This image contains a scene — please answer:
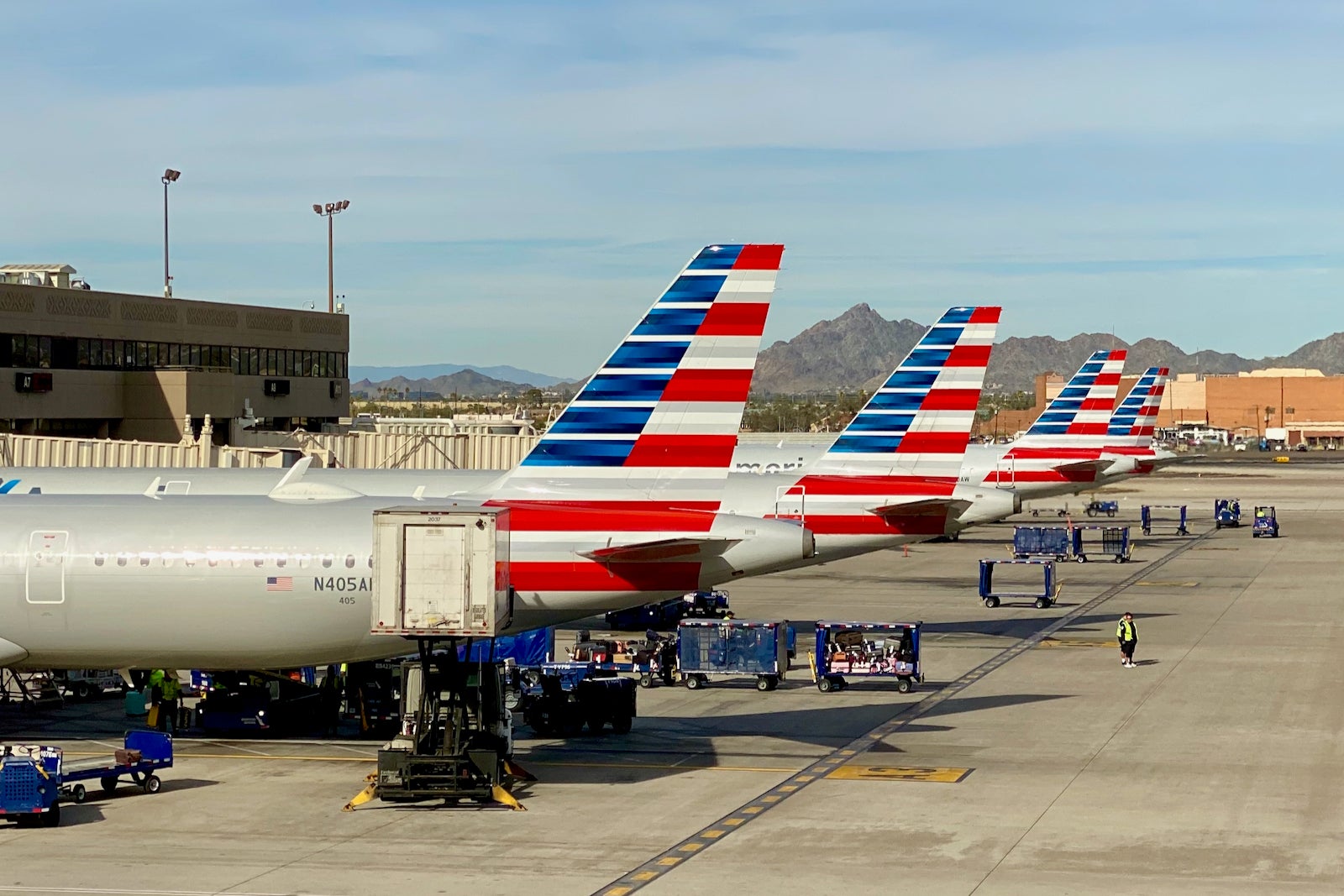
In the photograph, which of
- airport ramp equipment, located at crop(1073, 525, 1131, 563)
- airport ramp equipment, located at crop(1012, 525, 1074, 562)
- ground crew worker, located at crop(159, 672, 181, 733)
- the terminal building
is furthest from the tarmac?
the terminal building

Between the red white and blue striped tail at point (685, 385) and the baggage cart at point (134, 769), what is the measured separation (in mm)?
9399

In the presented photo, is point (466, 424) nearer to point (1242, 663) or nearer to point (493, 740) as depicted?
point (1242, 663)

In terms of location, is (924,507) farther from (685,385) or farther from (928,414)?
(685,385)

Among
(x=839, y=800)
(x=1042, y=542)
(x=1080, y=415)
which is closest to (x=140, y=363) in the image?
(x=1042, y=542)

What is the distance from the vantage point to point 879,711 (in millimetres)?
40062

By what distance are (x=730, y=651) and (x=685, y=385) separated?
13072mm

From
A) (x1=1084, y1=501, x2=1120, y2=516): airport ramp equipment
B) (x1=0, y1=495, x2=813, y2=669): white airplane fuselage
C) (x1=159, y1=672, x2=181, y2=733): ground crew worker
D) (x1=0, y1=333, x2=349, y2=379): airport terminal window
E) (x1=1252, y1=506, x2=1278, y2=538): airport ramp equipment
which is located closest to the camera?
(x1=0, y1=495, x2=813, y2=669): white airplane fuselage

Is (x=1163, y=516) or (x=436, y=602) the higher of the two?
(x=1163, y=516)

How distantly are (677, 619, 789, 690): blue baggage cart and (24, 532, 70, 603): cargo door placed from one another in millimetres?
16891

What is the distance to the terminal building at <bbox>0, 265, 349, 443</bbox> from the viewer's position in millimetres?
87375

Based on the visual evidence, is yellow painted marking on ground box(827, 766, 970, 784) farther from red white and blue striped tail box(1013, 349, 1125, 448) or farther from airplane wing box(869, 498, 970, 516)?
red white and blue striped tail box(1013, 349, 1125, 448)

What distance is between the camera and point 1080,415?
90875 mm

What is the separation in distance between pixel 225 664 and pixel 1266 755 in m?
21.4

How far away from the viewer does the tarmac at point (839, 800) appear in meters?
24.4
